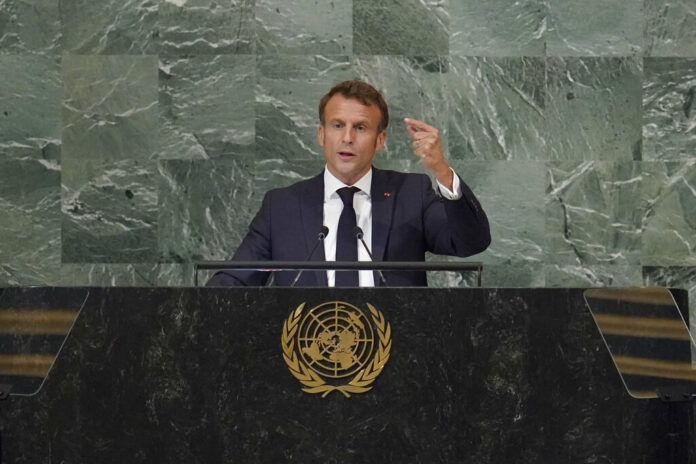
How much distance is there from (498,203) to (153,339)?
3.02m

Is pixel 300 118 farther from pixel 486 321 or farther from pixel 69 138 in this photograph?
pixel 486 321

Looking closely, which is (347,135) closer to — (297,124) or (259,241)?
(259,241)

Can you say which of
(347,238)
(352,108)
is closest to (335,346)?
(347,238)

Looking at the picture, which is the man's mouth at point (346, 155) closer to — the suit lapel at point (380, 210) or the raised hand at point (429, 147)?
the suit lapel at point (380, 210)

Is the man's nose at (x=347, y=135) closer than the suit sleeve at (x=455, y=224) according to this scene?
No

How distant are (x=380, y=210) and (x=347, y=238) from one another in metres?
0.21

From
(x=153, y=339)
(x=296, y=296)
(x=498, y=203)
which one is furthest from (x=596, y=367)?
(x=498, y=203)

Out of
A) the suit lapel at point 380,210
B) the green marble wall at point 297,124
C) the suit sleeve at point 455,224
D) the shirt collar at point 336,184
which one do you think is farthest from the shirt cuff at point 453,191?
the green marble wall at point 297,124

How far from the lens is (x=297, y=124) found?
5.34m

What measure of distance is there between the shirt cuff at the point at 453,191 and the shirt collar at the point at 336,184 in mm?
506

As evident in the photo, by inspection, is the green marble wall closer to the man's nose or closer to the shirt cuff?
the man's nose

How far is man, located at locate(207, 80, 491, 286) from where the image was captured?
3.79 metres

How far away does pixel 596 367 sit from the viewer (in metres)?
2.62

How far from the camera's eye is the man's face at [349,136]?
386cm
